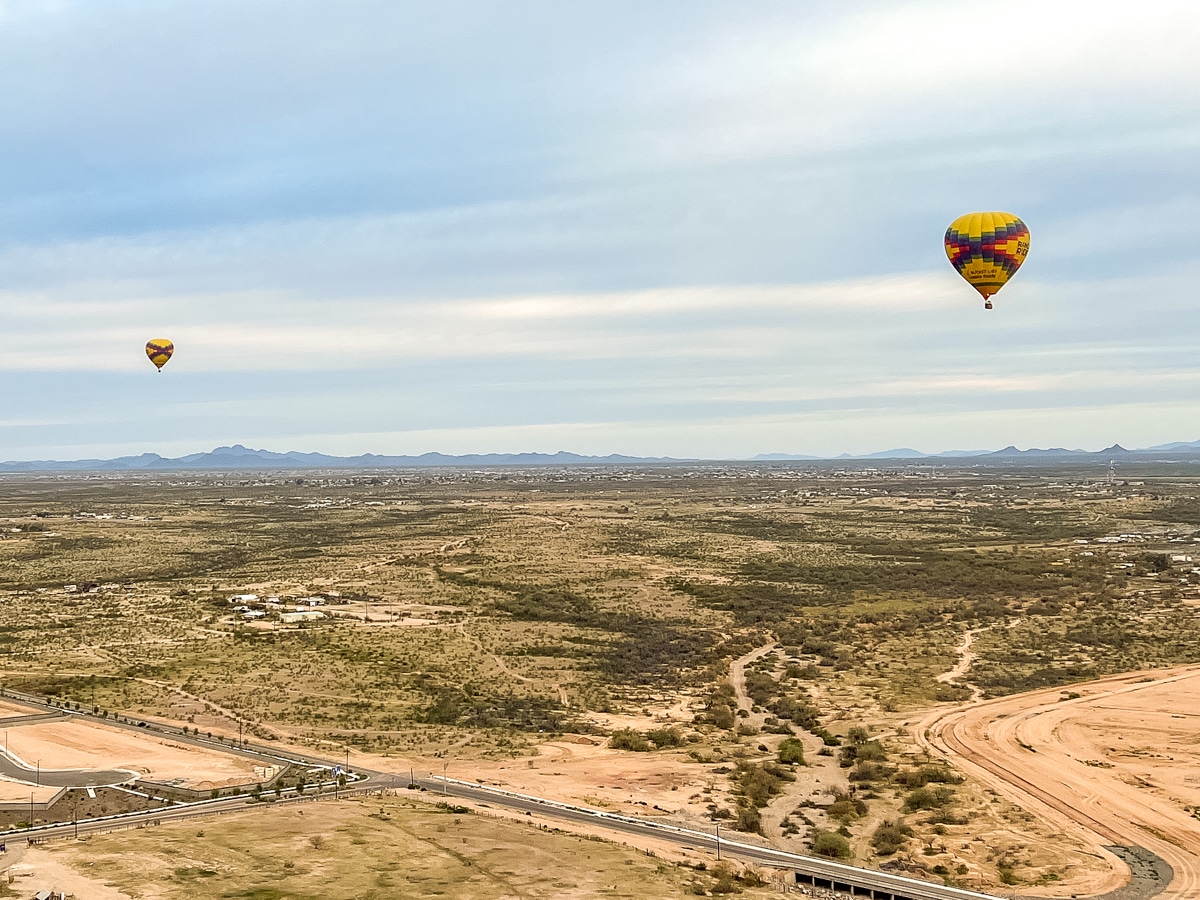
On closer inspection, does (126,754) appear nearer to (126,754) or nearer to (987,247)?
(126,754)

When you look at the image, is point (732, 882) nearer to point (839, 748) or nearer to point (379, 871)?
point (379, 871)

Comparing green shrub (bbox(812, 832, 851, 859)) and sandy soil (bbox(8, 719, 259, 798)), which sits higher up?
sandy soil (bbox(8, 719, 259, 798))

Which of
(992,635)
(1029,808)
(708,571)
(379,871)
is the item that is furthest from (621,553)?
(379,871)

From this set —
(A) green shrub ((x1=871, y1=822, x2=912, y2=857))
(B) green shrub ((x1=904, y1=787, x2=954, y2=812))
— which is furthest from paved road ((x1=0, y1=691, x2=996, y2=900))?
(B) green shrub ((x1=904, y1=787, x2=954, y2=812))

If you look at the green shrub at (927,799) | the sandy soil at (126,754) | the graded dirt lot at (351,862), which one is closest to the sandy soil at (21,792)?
the sandy soil at (126,754)

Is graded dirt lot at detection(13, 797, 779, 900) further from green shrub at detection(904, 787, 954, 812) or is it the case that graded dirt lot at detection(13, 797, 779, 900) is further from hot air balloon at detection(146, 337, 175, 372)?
hot air balloon at detection(146, 337, 175, 372)

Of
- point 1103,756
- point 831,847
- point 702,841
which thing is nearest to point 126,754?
point 702,841
